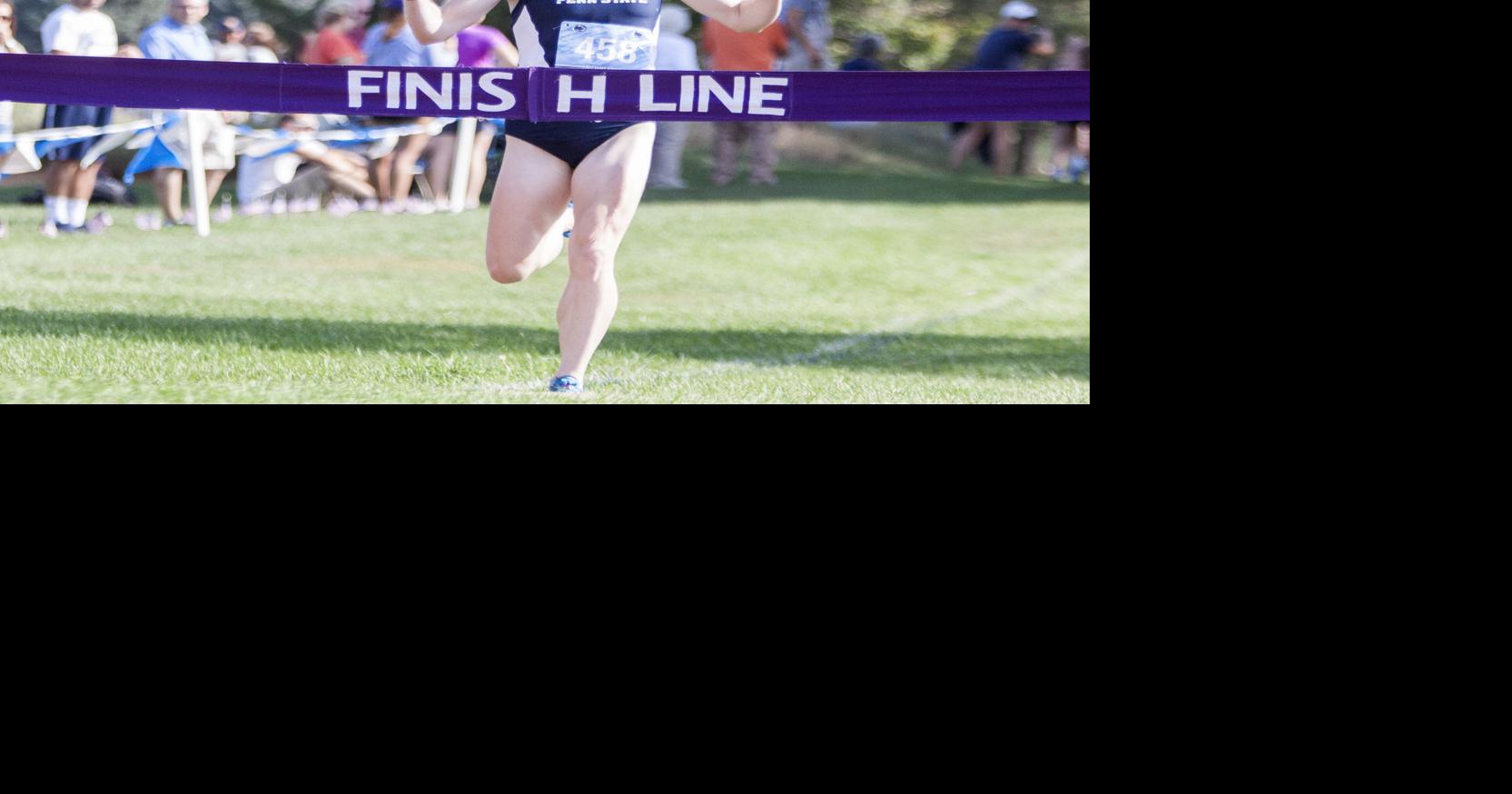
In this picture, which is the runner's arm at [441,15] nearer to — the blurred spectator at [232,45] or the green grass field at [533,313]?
the green grass field at [533,313]

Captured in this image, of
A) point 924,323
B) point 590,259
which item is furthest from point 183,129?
point 590,259

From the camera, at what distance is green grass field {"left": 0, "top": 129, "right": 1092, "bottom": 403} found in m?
5.75

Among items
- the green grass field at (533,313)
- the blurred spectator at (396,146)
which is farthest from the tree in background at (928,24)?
the blurred spectator at (396,146)

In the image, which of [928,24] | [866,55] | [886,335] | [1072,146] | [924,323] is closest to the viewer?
[886,335]

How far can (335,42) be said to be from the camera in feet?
38.9

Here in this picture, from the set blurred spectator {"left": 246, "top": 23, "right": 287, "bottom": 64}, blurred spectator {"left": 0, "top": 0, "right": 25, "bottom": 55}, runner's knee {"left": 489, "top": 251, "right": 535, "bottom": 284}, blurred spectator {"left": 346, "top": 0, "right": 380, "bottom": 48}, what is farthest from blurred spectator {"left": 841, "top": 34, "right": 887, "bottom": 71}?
runner's knee {"left": 489, "top": 251, "right": 535, "bottom": 284}

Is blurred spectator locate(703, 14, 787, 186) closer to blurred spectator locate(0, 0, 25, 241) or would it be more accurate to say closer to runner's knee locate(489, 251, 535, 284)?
blurred spectator locate(0, 0, 25, 241)

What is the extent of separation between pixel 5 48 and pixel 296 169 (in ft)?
10.5

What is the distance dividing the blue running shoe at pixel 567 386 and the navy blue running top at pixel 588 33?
992mm

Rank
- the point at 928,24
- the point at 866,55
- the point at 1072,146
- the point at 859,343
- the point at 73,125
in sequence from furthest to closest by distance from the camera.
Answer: the point at 928,24
the point at 1072,146
the point at 866,55
the point at 73,125
the point at 859,343

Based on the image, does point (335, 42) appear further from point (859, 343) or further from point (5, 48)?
point (859, 343)

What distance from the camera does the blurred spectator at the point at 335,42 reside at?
11.8 m

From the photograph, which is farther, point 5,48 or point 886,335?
point 5,48

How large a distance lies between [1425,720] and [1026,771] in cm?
73
